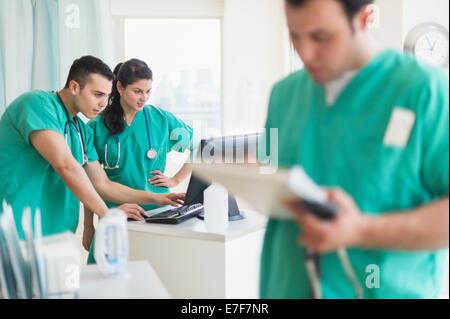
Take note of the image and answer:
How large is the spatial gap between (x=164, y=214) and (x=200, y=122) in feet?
7.93

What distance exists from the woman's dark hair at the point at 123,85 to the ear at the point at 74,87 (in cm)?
35

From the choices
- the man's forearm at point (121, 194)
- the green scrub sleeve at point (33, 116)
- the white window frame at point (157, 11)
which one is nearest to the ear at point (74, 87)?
the green scrub sleeve at point (33, 116)

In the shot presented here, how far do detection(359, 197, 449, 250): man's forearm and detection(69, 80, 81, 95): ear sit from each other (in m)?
1.53

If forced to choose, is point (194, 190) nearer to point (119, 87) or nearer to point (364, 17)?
point (119, 87)

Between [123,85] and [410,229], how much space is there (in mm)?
1813

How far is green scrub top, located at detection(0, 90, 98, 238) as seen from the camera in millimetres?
1756

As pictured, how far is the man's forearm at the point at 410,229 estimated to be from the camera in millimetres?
691

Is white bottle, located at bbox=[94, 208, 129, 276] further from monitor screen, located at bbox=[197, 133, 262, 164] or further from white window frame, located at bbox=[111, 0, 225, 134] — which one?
white window frame, located at bbox=[111, 0, 225, 134]

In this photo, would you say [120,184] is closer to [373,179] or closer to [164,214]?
[164,214]

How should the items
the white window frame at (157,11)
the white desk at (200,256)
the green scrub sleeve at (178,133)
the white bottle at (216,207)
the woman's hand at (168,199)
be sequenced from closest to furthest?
the white desk at (200,256) < the white bottle at (216,207) < the woman's hand at (168,199) < the green scrub sleeve at (178,133) < the white window frame at (157,11)

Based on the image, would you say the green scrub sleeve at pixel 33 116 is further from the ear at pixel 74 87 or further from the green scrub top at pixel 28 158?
the ear at pixel 74 87

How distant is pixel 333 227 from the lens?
0.65m
